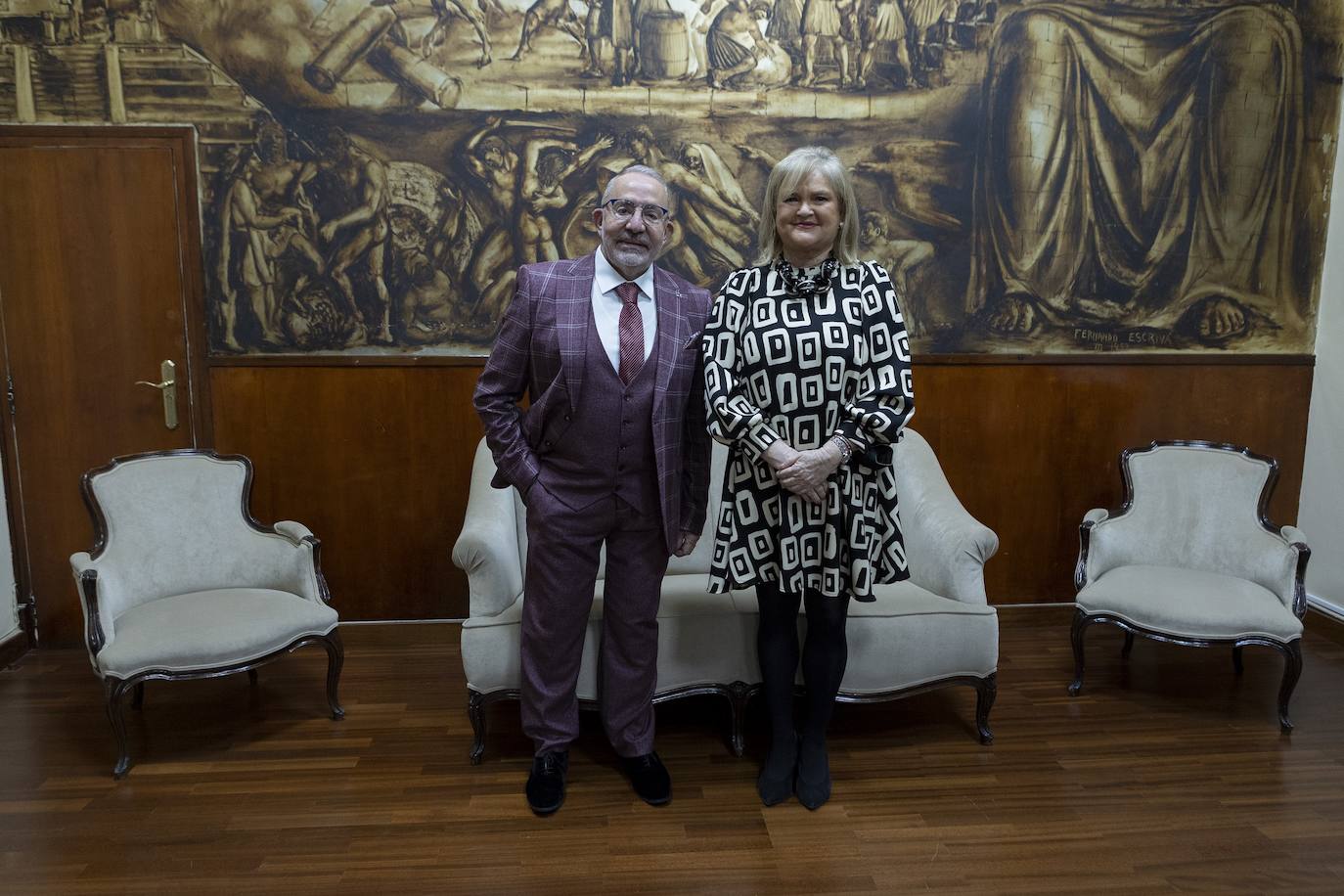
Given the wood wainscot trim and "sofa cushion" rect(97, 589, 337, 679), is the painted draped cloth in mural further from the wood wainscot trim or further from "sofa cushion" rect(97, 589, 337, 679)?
"sofa cushion" rect(97, 589, 337, 679)

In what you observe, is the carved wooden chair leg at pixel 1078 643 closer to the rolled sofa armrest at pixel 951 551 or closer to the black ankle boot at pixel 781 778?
the rolled sofa armrest at pixel 951 551

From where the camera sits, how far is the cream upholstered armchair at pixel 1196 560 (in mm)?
3129

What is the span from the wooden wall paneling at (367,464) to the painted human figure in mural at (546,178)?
642 millimetres

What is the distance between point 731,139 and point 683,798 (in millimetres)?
2579

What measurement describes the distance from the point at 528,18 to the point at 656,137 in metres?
0.69

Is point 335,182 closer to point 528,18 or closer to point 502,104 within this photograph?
point 502,104

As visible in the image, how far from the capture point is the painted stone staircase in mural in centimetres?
361

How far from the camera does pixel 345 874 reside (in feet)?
7.68

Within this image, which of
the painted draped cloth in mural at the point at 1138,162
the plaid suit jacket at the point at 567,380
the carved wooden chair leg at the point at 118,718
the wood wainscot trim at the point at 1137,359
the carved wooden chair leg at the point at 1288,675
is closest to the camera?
the plaid suit jacket at the point at 567,380

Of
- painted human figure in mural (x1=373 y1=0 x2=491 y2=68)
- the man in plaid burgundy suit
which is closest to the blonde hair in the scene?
the man in plaid burgundy suit

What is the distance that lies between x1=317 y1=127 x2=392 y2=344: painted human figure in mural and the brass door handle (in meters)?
0.75

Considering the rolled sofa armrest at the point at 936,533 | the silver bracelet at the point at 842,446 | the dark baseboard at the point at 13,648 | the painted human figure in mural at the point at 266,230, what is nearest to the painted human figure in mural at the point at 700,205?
the rolled sofa armrest at the point at 936,533

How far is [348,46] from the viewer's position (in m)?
Result: 3.72

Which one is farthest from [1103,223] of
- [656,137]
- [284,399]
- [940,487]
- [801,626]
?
[284,399]
